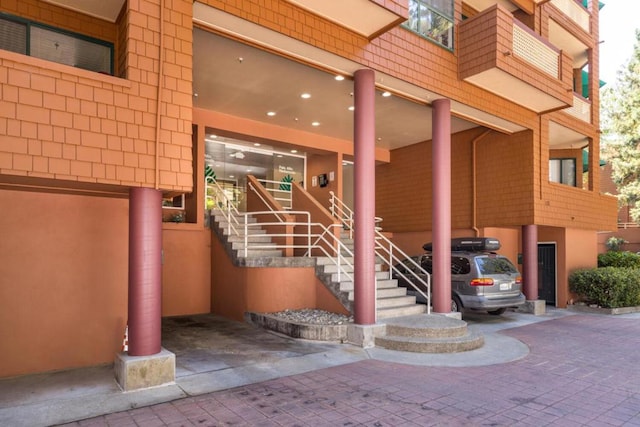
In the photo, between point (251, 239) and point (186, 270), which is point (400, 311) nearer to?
point (251, 239)

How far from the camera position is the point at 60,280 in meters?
6.44

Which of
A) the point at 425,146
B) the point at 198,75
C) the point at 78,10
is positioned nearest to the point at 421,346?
the point at 198,75

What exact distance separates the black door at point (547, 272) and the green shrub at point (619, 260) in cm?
360

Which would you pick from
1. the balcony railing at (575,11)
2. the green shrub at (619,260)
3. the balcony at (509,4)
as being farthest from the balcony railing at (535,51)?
the green shrub at (619,260)

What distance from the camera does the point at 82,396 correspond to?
17.2 feet

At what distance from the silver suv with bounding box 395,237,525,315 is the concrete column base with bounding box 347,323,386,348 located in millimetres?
2077

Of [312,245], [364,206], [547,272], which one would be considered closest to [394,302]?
[312,245]

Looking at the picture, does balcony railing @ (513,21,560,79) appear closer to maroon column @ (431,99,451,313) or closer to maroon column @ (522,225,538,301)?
maroon column @ (431,99,451,313)

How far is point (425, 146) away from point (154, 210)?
10.7 meters

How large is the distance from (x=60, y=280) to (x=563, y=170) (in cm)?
1691

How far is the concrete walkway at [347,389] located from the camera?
4.72 meters

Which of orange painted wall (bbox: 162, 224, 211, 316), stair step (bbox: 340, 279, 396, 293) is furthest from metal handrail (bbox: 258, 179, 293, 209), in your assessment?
stair step (bbox: 340, 279, 396, 293)

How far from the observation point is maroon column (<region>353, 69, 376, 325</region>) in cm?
803

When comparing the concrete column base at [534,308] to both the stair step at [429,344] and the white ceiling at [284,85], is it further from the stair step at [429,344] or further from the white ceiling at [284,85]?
the stair step at [429,344]
